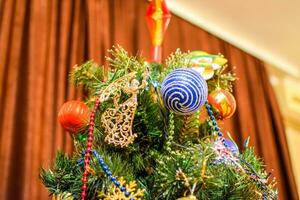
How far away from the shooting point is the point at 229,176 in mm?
467

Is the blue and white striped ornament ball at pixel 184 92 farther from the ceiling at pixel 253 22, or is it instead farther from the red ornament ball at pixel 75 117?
the ceiling at pixel 253 22

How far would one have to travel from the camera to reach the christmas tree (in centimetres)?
45

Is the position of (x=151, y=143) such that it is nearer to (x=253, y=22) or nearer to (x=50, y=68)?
(x=50, y=68)

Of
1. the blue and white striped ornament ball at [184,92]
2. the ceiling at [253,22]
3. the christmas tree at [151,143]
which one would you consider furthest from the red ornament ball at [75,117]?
the ceiling at [253,22]

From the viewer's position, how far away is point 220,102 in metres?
0.57

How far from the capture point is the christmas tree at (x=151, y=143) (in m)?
0.45

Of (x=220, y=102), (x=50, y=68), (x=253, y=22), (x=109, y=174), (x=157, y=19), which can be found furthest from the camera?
(x=253, y=22)

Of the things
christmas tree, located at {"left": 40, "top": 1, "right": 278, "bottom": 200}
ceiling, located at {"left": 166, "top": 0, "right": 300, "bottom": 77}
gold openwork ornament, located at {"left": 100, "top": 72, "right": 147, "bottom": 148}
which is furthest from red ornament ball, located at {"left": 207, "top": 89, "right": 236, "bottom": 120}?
ceiling, located at {"left": 166, "top": 0, "right": 300, "bottom": 77}

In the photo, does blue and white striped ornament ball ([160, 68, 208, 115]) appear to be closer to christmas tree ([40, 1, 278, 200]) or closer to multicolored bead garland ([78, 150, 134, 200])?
christmas tree ([40, 1, 278, 200])

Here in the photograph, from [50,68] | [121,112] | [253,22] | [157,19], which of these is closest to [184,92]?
[121,112]

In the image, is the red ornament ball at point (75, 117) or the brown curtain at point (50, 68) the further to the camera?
the brown curtain at point (50, 68)

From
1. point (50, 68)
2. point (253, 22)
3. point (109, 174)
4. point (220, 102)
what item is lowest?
point (109, 174)

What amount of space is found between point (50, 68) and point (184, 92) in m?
0.60

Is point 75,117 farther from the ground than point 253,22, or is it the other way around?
point 253,22
